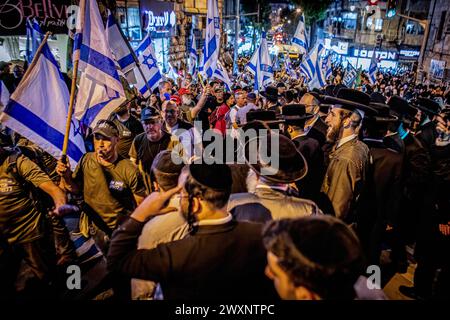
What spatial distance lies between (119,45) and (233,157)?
2.93 metres

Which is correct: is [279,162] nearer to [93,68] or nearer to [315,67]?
[93,68]

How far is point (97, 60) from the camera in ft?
14.2

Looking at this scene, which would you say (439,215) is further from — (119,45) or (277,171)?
(119,45)

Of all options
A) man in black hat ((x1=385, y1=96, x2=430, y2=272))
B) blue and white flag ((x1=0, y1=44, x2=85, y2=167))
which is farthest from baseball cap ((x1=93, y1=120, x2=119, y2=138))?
man in black hat ((x1=385, y1=96, x2=430, y2=272))

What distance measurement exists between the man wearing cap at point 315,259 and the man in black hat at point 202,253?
411mm

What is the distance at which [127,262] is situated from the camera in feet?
6.74

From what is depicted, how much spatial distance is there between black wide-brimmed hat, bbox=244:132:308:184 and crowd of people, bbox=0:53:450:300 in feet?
0.05

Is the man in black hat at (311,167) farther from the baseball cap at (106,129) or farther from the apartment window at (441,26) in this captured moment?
the apartment window at (441,26)

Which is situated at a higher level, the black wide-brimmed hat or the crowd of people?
the black wide-brimmed hat

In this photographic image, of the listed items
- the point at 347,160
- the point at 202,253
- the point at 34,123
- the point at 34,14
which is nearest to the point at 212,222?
the point at 202,253

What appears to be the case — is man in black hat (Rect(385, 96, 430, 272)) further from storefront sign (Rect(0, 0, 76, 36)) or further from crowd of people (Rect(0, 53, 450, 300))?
storefront sign (Rect(0, 0, 76, 36))

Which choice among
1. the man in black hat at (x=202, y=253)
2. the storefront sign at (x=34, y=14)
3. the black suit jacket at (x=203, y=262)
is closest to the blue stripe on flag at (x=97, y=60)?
the man in black hat at (x=202, y=253)

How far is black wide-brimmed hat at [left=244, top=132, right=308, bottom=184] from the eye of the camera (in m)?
2.83

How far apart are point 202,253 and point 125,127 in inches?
191
